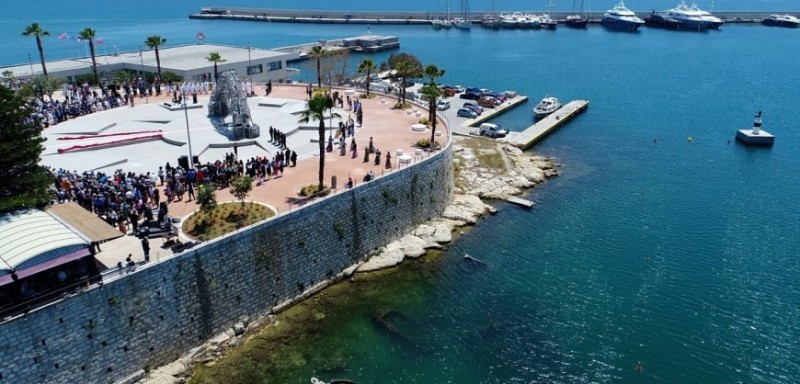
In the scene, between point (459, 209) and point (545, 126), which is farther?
point (545, 126)

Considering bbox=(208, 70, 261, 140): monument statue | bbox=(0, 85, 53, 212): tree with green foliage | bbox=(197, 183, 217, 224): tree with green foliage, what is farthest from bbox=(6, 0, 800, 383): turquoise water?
→ bbox=(208, 70, 261, 140): monument statue

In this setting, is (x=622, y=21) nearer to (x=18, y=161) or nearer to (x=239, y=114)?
(x=239, y=114)

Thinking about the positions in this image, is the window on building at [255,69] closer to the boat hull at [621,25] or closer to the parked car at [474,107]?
the parked car at [474,107]

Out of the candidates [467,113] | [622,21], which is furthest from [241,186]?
[622,21]

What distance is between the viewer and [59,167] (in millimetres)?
48125

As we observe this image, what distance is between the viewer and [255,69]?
9519 cm

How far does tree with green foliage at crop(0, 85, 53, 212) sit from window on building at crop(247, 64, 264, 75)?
6286cm

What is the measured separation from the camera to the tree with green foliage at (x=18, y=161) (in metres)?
31.0

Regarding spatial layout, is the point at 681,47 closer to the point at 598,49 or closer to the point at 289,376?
the point at 598,49

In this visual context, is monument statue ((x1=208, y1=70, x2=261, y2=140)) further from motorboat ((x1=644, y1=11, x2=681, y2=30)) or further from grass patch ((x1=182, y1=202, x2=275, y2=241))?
motorboat ((x1=644, y1=11, x2=681, y2=30))

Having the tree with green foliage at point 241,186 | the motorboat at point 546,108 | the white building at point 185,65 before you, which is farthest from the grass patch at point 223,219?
the motorboat at point 546,108

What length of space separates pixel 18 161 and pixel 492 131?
56.2 m

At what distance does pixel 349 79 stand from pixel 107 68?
1545 inches

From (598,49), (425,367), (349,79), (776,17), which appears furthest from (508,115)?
(776,17)
